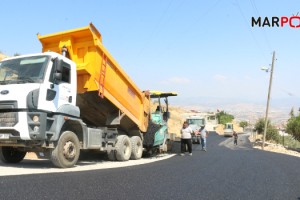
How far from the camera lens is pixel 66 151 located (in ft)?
28.7

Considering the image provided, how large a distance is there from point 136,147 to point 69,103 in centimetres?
371

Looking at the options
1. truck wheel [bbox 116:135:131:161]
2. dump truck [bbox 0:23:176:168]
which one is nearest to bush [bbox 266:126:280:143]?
dump truck [bbox 0:23:176:168]

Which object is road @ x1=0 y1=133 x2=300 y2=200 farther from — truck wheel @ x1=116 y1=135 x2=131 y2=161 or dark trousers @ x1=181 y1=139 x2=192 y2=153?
dark trousers @ x1=181 y1=139 x2=192 y2=153

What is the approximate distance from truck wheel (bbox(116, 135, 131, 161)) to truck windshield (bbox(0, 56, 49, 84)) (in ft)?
12.3

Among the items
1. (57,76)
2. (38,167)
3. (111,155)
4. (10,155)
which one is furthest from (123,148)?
(57,76)

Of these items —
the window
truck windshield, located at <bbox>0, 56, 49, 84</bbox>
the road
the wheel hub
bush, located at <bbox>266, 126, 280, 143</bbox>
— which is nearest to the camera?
the road

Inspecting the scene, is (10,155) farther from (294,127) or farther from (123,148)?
(294,127)

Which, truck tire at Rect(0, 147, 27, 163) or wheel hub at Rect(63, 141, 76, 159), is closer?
wheel hub at Rect(63, 141, 76, 159)

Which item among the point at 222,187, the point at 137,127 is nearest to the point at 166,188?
the point at 222,187

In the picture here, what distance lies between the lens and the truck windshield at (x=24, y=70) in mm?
Answer: 8319

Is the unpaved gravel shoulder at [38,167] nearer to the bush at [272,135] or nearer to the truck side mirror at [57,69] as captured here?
the truck side mirror at [57,69]

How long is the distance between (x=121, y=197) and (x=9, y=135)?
12.5 feet

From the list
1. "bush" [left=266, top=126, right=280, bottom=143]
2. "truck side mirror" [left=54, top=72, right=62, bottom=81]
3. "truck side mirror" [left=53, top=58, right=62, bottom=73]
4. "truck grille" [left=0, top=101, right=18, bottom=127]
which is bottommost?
"bush" [left=266, top=126, right=280, bottom=143]

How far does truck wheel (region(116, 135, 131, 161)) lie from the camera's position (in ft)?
36.5
